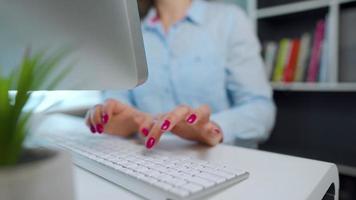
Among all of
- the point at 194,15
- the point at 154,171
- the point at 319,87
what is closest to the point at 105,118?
the point at 154,171

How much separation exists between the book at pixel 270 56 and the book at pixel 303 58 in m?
0.14

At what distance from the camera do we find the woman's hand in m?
0.53

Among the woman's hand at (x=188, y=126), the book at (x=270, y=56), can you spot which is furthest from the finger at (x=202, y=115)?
the book at (x=270, y=56)

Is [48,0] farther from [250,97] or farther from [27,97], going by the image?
[250,97]

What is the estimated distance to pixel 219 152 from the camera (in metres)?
0.56

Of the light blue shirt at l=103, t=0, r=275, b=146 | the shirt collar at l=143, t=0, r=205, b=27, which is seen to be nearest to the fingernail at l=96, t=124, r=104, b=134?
the light blue shirt at l=103, t=0, r=275, b=146

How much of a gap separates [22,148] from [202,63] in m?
0.91

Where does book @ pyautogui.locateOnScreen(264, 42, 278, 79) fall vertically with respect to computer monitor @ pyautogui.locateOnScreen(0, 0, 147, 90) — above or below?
below

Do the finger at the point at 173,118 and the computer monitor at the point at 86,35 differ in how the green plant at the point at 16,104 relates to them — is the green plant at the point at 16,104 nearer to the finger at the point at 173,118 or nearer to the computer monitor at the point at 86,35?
the computer monitor at the point at 86,35

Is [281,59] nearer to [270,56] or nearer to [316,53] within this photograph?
[270,56]

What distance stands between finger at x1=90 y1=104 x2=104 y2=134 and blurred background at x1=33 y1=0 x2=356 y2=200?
17.9 inches

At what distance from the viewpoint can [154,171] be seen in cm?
41

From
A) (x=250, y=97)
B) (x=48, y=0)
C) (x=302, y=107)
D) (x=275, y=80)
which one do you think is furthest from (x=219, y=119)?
(x=302, y=107)

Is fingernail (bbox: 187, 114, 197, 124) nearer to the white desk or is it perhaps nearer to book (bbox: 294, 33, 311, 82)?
the white desk
